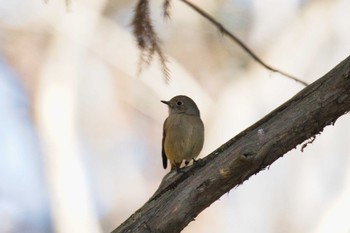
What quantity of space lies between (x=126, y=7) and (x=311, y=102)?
3403mm

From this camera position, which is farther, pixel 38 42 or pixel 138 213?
pixel 38 42

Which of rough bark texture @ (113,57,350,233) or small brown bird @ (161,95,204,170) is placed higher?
small brown bird @ (161,95,204,170)

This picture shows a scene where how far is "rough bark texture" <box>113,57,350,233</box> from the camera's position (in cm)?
145

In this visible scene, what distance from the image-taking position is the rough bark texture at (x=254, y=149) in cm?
145

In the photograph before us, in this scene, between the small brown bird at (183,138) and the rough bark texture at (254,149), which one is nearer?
the rough bark texture at (254,149)

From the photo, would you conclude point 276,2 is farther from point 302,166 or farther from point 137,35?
point 137,35

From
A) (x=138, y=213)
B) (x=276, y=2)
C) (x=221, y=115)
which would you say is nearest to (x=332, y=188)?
(x=221, y=115)

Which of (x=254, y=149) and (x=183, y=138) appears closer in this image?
(x=254, y=149)

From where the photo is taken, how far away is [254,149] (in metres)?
1.46

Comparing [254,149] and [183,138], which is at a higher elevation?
[183,138]

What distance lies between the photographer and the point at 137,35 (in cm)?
161

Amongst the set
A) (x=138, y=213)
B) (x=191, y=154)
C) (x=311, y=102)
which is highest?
(x=191, y=154)

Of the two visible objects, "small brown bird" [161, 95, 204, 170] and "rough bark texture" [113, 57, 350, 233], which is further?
"small brown bird" [161, 95, 204, 170]

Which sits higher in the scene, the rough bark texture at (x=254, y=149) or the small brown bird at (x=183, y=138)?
the small brown bird at (x=183, y=138)
